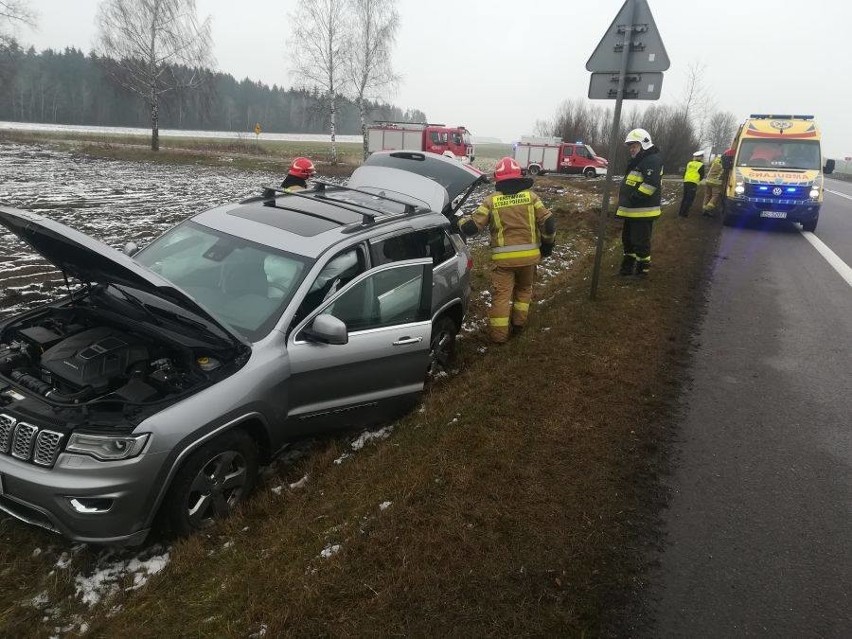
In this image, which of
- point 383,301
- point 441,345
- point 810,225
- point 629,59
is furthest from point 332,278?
point 810,225

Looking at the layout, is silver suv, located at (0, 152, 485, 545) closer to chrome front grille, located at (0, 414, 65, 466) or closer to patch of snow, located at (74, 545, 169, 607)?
chrome front grille, located at (0, 414, 65, 466)

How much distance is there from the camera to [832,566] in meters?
2.86

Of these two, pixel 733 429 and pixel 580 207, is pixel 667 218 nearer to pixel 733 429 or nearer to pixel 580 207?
pixel 580 207

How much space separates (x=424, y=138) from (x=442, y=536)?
105 feet

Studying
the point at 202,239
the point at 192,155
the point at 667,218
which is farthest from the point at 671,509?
the point at 192,155

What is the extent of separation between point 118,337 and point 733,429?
13.9ft

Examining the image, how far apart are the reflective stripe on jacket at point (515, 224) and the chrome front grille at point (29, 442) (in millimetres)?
4001

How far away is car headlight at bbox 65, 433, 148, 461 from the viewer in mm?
2809

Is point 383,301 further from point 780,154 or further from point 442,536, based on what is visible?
point 780,154

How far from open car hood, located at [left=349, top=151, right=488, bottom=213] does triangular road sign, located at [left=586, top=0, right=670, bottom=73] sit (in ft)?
5.74

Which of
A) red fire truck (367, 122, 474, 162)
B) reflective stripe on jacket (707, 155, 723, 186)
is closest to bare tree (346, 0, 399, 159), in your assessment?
red fire truck (367, 122, 474, 162)

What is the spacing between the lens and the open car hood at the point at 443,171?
6.74 metres

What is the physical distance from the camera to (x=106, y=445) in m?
2.83

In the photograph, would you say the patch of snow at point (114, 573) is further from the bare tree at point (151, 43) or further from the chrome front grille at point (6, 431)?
the bare tree at point (151, 43)
